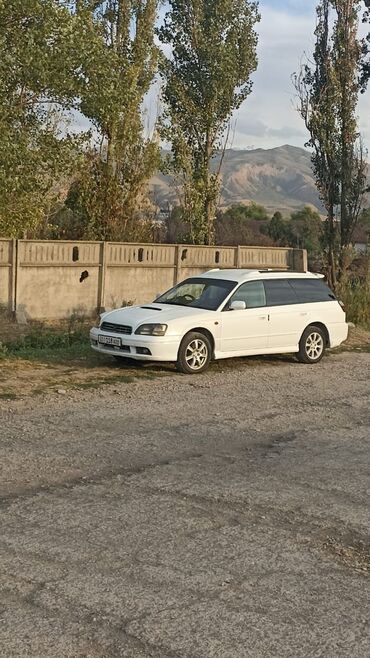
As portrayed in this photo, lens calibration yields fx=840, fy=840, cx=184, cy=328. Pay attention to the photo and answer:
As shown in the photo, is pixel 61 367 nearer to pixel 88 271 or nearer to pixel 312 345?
pixel 312 345

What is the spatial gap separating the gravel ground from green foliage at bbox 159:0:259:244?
19.5m

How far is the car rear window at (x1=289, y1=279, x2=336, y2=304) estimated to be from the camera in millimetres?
15070

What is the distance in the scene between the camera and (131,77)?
82.7 ft

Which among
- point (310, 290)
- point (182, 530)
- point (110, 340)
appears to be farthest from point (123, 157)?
point (182, 530)

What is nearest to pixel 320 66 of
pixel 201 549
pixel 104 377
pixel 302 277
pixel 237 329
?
pixel 302 277

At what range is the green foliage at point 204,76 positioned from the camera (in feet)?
95.2

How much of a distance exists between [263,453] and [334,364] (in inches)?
281

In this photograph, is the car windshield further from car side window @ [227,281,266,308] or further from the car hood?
the car hood

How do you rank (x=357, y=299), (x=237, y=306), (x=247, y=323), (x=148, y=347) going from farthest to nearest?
(x=357, y=299), (x=247, y=323), (x=237, y=306), (x=148, y=347)

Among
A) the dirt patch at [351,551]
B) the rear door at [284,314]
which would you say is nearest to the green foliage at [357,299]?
the rear door at [284,314]

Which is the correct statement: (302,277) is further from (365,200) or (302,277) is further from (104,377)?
(365,200)

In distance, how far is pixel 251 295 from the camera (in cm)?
1431

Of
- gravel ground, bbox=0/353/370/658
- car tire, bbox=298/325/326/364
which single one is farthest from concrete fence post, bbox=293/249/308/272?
gravel ground, bbox=0/353/370/658

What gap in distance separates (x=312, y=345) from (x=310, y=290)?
3.41 ft
